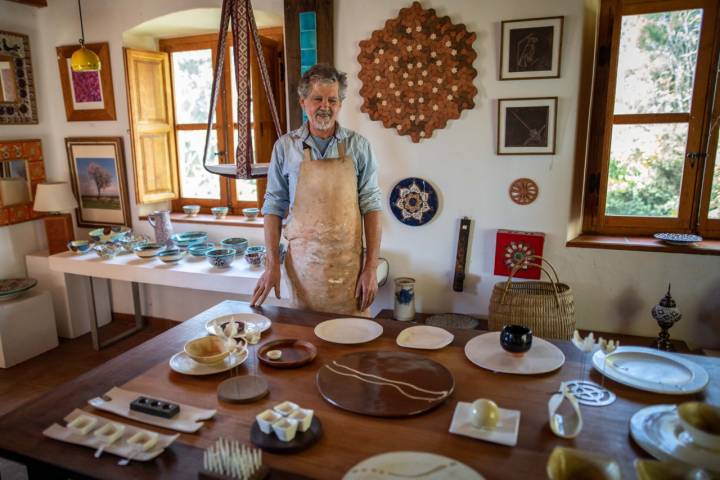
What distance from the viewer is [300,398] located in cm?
149

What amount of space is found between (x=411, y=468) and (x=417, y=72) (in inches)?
105

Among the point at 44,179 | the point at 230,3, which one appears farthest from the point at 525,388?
the point at 44,179

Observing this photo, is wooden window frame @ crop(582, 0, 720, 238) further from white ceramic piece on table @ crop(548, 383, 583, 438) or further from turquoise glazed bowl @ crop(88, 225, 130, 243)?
turquoise glazed bowl @ crop(88, 225, 130, 243)

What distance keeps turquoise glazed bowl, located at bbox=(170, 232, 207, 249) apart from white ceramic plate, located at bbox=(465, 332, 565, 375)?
2915 mm

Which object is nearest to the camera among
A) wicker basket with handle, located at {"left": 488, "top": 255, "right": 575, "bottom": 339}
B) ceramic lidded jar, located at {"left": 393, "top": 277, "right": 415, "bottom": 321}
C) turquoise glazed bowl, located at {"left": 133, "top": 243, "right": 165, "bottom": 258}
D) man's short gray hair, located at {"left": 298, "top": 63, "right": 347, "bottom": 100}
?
man's short gray hair, located at {"left": 298, "top": 63, "right": 347, "bottom": 100}

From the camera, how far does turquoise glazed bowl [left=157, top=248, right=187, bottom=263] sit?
378 cm

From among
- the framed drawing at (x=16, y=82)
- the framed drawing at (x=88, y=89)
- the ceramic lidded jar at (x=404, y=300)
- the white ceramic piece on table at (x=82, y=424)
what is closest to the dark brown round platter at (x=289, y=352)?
the white ceramic piece on table at (x=82, y=424)

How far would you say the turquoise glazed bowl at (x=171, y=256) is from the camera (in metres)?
3.78

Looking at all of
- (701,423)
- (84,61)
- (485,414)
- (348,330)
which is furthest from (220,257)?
(701,423)

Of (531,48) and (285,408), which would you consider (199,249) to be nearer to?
(531,48)

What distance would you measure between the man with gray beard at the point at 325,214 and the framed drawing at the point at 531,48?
4.08 ft

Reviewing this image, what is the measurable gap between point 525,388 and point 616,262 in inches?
78.4

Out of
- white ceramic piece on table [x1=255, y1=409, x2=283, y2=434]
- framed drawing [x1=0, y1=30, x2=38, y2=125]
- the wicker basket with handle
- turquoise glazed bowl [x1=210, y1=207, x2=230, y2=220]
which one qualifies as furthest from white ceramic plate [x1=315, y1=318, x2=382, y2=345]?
framed drawing [x1=0, y1=30, x2=38, y2=125]

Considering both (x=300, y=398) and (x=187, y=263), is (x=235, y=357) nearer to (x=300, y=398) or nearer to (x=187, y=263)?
(x=300, y=398)
